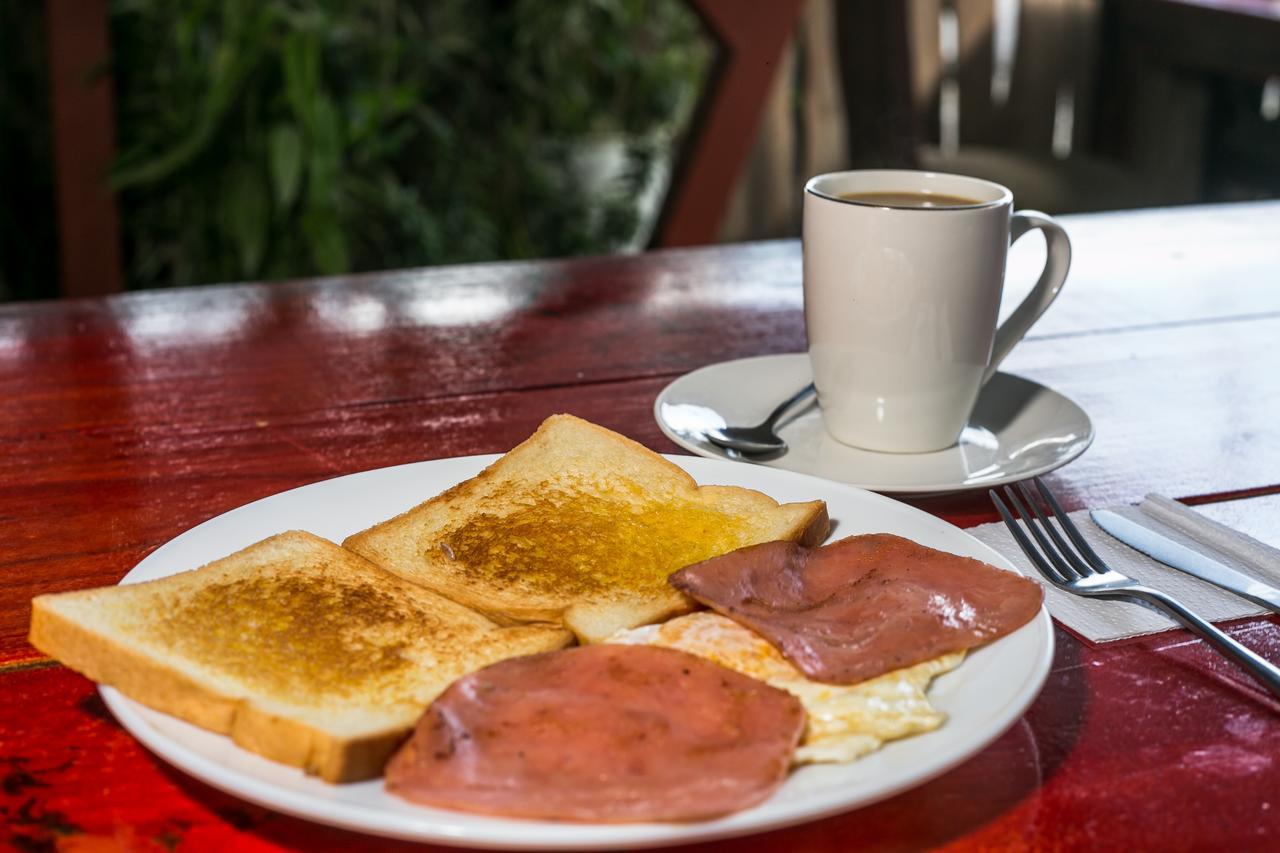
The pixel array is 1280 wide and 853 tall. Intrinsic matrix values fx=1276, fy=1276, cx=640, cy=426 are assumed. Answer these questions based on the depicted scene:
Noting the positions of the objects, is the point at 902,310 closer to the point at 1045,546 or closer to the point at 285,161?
the point at 1045,546

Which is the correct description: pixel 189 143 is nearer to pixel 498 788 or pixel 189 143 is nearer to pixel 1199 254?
pixel 1199 254

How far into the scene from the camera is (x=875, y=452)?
1.23 m

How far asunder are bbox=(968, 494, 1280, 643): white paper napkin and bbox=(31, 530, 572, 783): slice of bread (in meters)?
0.38

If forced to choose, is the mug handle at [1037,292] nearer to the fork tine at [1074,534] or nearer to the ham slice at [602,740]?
the fork tine at [1074,534]

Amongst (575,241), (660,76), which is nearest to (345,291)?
(575,241)

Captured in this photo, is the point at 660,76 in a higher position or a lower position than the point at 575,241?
higher

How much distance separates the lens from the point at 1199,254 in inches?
80.2

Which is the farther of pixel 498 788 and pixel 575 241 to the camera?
pixel 575 241

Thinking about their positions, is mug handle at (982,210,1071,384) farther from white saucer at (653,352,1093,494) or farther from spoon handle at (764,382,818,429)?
spoon handle at (764,382,818,429)

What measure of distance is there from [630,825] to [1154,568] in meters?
0.57

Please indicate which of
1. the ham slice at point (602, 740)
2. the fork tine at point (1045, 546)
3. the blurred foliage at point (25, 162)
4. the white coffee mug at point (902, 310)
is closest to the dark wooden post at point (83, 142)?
the blurred foliage at point (25, 162)

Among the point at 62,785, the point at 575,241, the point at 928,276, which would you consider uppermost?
the point at 928,276

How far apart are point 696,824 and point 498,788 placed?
3.8 inches

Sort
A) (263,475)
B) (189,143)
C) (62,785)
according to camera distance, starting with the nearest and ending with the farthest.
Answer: (62,785) < (263,475) < (189,143)
